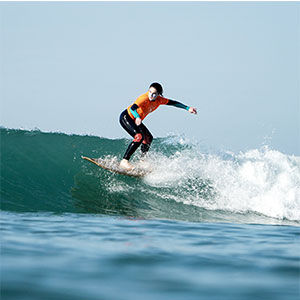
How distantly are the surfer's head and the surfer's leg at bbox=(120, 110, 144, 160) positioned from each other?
0.70 m

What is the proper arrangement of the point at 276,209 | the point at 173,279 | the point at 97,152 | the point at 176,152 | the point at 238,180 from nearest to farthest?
the point at 173,279 < the point at 276,209 < the point at 238,180 < the point at 97,152 < the point at 176,152

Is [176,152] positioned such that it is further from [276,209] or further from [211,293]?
[211,293]

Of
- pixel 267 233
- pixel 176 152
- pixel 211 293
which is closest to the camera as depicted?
pixel 211 293

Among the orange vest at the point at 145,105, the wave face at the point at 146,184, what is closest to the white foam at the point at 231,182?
the wave face at the point at 146,184

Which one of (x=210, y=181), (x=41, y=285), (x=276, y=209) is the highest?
(x=210, y=181)

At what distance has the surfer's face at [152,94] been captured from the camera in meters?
8.90

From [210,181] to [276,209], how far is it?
2.03m

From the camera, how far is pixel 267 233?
547cm

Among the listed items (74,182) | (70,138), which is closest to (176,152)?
(70,138)

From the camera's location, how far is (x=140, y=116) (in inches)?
356

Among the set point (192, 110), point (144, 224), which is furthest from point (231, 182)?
point (144, 224)

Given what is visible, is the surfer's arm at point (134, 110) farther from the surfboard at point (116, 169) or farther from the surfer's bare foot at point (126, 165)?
the surfboard at point (116, 169)

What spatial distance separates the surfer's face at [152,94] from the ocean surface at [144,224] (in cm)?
166

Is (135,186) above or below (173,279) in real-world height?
above
